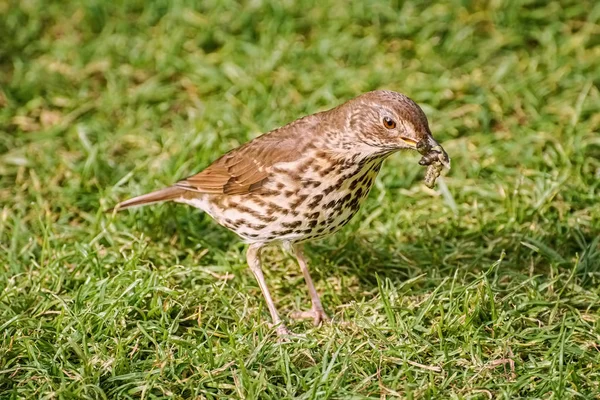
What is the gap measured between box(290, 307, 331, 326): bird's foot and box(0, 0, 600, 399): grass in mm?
89

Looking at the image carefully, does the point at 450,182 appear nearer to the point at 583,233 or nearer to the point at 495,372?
the point at 583,233

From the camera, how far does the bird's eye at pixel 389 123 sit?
15.9 feet

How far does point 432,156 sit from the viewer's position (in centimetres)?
495

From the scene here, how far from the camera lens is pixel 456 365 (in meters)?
4.84

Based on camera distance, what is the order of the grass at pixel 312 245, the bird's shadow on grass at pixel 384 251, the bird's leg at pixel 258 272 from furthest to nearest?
the bird's shadow on grass at pixel 384 251, the bird's leg at pixel 258 272, the grass at pixel 312 245

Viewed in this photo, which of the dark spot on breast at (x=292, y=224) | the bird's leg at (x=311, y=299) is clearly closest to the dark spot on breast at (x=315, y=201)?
the dark spot on breast at (x=292, y=224)

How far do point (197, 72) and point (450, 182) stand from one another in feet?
7.97

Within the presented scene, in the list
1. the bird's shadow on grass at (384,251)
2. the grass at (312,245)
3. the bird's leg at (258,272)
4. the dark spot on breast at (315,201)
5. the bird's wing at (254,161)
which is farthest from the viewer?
the bird's shadow on grass at (384,251)

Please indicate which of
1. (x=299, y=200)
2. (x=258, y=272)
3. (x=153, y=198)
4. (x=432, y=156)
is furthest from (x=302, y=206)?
(x=153, y=198)

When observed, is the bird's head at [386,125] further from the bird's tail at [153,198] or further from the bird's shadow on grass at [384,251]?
the bird's tail at [153,198]

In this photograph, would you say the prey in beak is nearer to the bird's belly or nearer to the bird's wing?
the bird's belly

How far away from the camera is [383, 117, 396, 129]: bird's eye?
15.9 ft

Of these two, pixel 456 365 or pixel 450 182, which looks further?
pixel 450 182

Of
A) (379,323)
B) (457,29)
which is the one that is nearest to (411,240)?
(379,323)
